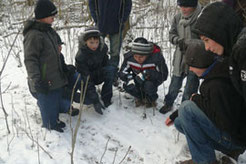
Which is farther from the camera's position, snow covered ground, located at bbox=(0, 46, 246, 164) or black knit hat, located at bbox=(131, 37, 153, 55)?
black knit hat, located at bbox=(131, 37, 153, 55)

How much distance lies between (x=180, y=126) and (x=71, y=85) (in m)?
1.52

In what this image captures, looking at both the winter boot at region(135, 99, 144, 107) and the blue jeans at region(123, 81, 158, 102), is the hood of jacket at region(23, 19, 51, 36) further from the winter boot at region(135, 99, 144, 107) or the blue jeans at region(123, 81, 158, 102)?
the winter boot at region(135, 99, 144, 107)

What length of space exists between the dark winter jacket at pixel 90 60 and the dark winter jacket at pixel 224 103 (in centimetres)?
158

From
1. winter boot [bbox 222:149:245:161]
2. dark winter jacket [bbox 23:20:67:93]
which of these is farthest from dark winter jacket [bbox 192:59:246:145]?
dark winter jacket [bbox 23:20:67:93]

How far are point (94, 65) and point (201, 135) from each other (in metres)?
1.66

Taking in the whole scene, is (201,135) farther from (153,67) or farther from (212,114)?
(153,67)

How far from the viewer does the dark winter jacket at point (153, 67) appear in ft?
9.41

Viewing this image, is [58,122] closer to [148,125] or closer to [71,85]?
[71,85]

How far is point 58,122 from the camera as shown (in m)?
2.50

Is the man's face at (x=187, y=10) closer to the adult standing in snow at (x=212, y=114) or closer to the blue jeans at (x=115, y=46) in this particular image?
the adult standing in snow at (x=212, y=114)

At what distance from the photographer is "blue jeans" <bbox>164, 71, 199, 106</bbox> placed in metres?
2.59

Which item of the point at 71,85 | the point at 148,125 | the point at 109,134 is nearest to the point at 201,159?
the point at 148,125

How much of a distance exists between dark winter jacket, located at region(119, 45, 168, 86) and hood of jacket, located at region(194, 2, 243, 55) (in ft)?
4.28

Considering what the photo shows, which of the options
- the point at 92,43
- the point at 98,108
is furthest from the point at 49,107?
the point at 92,43
